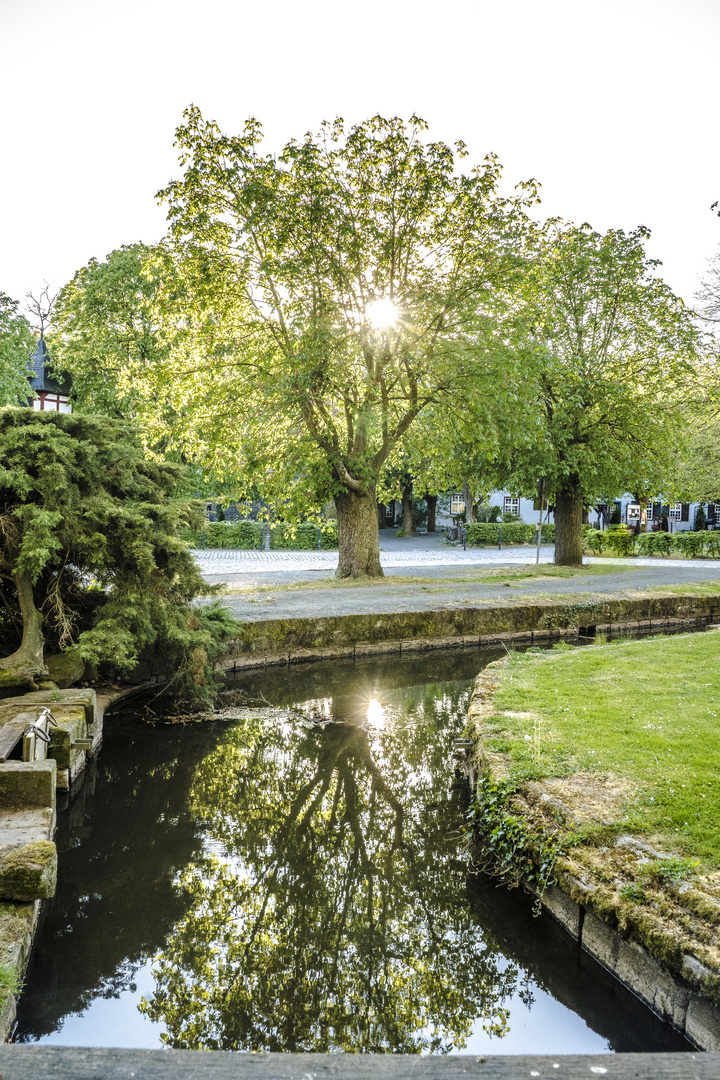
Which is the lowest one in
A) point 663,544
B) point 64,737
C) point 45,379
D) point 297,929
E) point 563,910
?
point 297,929

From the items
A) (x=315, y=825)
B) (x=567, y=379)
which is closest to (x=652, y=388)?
(x=567, y=379)

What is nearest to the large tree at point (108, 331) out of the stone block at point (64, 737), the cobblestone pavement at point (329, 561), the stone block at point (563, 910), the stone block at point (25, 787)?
the cobblestone pavement at point (329, 561)

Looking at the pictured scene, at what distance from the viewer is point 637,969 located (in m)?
3.35

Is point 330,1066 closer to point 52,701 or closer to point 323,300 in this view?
point 52,701

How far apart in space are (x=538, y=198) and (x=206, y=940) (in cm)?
1589

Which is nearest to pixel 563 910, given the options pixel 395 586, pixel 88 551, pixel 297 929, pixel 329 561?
pixel 297 929

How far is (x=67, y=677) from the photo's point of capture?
773cm

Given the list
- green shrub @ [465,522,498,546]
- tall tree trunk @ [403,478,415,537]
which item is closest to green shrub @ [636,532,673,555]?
green shrub @ [465,522,498,546]

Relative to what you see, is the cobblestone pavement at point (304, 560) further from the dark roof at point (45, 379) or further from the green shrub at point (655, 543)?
the dark roof at point (45, 379)

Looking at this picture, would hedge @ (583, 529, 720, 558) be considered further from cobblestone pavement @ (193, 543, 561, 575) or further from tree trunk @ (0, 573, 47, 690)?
tree trunk @ (0, 573, 47, 690)

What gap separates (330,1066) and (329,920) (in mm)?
2014

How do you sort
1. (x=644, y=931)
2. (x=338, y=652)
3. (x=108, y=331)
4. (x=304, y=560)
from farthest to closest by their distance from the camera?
(x=108, y=331) < (x=304, y=560) < (x=338, y=652) < (x=644, y=931)

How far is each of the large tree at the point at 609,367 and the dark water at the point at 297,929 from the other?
49.8ft

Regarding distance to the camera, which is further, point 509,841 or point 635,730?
point 635,730
